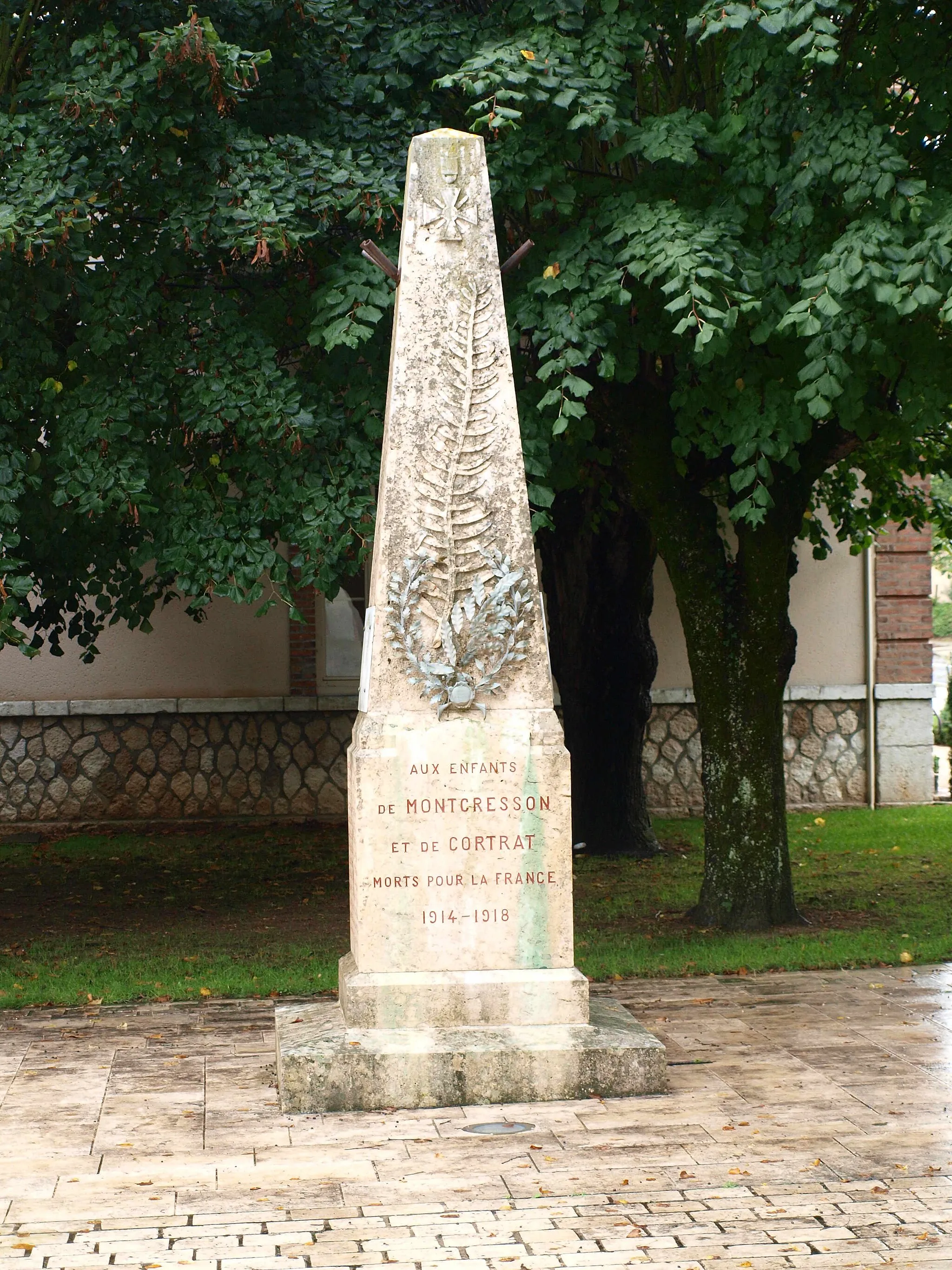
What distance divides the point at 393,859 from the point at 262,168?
176 inches

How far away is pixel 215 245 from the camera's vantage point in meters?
9.29

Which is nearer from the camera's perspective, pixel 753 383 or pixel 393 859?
pixel 393 859

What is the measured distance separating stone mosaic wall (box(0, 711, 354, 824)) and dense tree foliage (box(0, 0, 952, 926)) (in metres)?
6.26

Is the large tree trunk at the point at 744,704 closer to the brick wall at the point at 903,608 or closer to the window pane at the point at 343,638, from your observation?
the window pane at the point at 343,638

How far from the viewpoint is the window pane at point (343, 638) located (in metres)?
17.1

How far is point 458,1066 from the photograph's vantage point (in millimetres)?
6316

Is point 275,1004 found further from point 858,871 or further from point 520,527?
point 858,871

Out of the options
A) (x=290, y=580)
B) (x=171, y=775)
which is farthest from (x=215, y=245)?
(x=171, y=775)

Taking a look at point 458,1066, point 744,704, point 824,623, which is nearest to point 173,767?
point 824,623

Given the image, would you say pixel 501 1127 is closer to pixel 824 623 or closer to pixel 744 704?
pixel 744 704

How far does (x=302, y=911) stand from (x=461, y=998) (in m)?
5.83

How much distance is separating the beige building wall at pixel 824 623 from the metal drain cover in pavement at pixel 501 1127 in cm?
1190

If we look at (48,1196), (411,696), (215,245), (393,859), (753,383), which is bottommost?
(48,1196)

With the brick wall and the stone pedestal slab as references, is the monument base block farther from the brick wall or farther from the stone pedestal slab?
the brick wall
